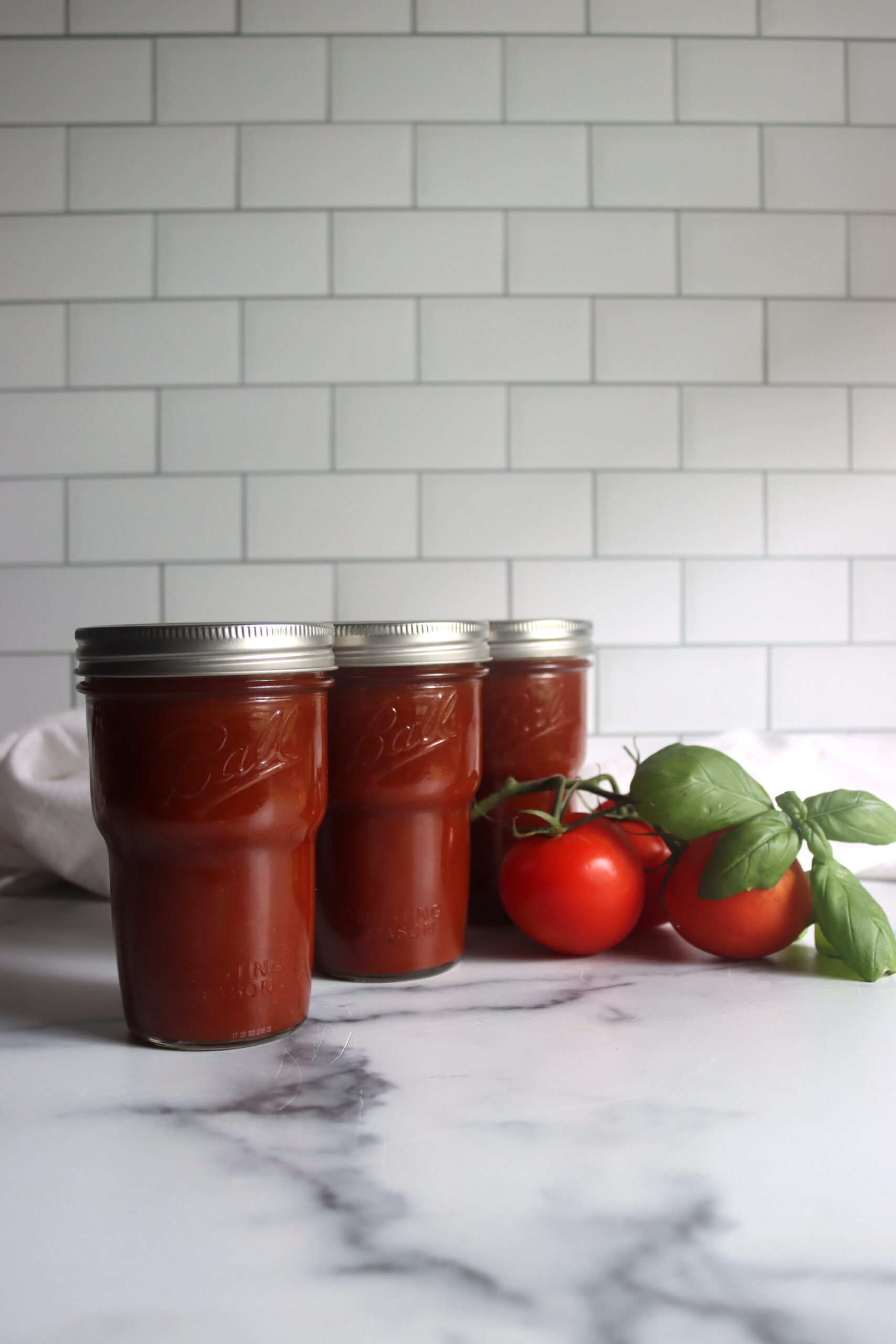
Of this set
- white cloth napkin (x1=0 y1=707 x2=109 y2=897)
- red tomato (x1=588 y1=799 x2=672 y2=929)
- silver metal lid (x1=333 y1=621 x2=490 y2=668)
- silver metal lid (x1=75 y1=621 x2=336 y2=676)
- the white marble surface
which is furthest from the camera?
white cloth napkin (x1=0 y1=707 x2=109 y2=897)

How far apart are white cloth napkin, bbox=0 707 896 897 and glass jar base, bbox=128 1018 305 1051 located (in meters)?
0.33

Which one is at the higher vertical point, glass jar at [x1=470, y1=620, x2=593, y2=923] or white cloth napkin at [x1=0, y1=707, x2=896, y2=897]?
glass jar at [x1=470, y1=620, x2=593, y2=923]

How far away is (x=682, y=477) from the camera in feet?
4.64

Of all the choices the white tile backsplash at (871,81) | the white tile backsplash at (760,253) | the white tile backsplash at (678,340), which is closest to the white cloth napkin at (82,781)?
the white tile backsplash at (678,340)

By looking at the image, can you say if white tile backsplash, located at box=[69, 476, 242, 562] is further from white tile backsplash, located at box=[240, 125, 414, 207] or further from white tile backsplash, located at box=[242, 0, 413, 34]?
white tile backsplash, located at box=[242, 0, 413, 34]

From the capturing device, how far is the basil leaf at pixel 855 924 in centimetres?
65

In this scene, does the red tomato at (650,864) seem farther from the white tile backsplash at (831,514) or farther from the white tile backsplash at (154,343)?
the white tile backsplash at (154,343)

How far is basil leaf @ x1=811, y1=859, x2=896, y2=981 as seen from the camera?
65cm

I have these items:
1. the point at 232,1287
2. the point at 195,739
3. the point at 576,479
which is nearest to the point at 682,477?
the point at 576,479

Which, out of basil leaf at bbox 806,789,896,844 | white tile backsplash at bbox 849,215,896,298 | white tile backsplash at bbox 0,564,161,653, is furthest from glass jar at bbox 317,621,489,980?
white tile backsplash at bbox 849,215,896,298

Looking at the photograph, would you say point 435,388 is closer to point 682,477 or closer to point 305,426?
point 305,426

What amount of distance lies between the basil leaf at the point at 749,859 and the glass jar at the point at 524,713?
167 mm

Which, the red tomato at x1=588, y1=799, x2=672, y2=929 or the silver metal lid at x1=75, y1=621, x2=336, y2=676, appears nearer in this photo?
the silver metal lid at x1=75, y1=621, x2=336, y2=676

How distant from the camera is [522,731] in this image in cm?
79
